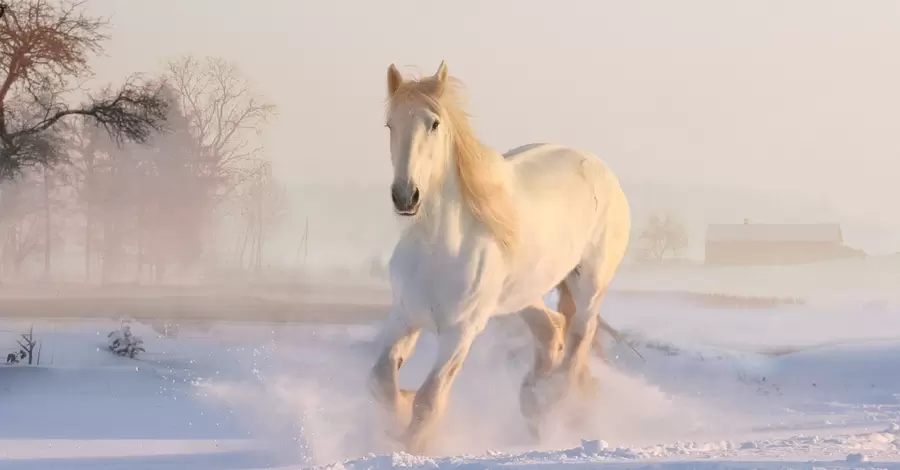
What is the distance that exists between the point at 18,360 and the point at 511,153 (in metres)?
6.25

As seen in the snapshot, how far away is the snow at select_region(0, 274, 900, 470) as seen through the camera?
4.73m

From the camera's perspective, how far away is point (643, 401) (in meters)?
6.90

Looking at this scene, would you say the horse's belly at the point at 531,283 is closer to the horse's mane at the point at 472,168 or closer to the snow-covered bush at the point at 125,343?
the horse's mane at the point at 472,168

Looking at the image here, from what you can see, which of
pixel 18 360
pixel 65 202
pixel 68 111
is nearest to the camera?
→ pixel 18 360

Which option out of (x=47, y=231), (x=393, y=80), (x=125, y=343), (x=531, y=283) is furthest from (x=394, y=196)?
(x=47, y=231)

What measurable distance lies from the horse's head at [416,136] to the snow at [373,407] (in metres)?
1.29

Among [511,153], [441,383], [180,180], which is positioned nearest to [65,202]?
[180,180]

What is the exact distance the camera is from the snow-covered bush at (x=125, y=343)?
934cm

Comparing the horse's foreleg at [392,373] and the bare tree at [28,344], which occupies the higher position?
the horse's foreleg at [392,373]

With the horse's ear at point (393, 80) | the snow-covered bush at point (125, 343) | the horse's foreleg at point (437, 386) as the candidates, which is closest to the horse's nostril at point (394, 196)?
the horse's ear at point (393, 80)

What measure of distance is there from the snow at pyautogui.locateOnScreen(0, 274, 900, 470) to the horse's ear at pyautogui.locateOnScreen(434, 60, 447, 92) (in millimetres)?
1877

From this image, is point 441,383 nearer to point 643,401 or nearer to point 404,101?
point 404,101

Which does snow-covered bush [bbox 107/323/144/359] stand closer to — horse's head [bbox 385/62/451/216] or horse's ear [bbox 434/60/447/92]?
horse's head [bbox 385/62/451/216]

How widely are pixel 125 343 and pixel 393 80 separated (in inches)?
237
